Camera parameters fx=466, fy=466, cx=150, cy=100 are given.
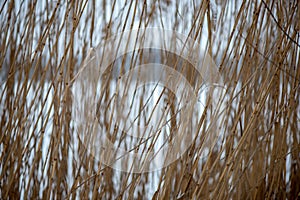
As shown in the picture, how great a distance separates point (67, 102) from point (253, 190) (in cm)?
46

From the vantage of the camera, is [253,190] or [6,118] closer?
[253,190]

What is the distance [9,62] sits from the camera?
45.5 inches

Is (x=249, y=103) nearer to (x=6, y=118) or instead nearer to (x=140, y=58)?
(x=140, y=58)

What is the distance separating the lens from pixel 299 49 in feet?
3.45

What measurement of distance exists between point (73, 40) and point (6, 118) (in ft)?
0.89

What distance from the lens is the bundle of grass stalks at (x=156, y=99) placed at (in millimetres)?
991

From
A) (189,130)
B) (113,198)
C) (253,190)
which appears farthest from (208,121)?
(113,198)

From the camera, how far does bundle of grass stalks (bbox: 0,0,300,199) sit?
0.99 m

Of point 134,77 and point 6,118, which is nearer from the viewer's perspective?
point 134,77

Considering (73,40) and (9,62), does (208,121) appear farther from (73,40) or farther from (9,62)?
(9,62)

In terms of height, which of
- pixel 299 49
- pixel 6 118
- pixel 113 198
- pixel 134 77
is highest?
pixel 299 49

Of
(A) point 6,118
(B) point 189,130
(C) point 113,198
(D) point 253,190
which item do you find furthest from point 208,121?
(A) point 6,118

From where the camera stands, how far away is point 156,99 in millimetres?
1058

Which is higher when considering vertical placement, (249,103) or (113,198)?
(249,103)
